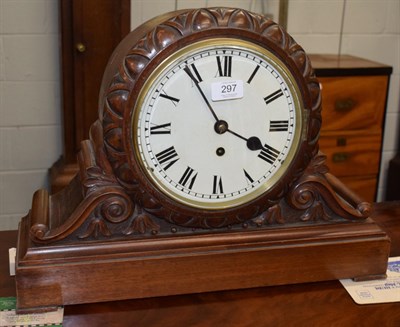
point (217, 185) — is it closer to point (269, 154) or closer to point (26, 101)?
point (269, 154)

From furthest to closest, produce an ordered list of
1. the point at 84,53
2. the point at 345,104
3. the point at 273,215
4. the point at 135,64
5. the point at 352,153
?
1. the point at 352,153
2. the point at 345,104
3. the point at 84,53
4. the point at 273,215
5. the point at 135,64

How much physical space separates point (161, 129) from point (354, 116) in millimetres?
1448

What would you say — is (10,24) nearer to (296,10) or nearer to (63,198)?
(296,10)

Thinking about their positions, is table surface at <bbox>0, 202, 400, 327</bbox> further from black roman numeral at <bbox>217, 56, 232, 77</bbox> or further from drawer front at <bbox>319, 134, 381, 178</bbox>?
drawer front at <bbox>319, 134, 381, 178</bbox>

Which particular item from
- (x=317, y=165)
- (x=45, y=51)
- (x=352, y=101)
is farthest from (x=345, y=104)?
(x=317, y=165)

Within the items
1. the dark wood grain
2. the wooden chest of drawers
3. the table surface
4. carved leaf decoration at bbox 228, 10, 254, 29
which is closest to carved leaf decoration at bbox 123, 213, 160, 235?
the table surface

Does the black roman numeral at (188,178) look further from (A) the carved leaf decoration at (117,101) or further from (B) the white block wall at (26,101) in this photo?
(B) the white block wall at (26,101)

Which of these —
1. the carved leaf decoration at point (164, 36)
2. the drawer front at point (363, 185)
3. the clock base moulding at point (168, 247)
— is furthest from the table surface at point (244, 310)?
the drawer front at point (363, 185)

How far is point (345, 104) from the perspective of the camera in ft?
7.49

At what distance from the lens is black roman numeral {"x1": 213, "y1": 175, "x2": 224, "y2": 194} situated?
1048 millimetres

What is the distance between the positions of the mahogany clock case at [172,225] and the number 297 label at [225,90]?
7 centimetres

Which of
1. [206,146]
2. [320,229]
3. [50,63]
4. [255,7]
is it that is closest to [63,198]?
[206,146]

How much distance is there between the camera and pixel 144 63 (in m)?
0.97

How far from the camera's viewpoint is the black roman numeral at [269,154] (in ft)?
3.47
